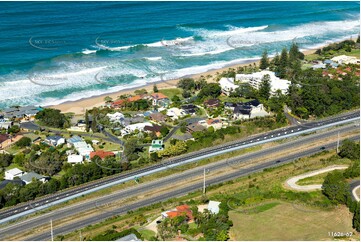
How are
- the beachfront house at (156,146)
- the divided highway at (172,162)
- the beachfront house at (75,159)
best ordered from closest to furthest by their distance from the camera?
the divided highway at (172,162) < the beachfront house at (75,159) < the beachfront house at (156,146)

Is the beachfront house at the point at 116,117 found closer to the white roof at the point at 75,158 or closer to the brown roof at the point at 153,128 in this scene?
the brown roof at the point at 153,128

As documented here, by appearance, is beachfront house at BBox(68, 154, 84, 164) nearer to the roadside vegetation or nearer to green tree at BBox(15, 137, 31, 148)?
green tree at BBox(15, 137, 31, 148)

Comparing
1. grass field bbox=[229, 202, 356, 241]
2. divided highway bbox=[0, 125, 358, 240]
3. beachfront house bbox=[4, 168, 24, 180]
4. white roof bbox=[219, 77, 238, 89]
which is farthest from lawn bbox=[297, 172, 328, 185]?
beachfront house bbox=[4, 168, 24, 180]

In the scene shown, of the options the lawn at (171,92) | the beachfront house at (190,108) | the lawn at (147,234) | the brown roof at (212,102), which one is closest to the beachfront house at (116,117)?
the beachfront house at (190,108)

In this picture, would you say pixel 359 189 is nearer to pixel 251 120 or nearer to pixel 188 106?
pixel 251 120

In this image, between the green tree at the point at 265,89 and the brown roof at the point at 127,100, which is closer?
the green tree at the point at 265,89

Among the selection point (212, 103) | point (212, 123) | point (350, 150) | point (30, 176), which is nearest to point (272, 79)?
point (212, 103)

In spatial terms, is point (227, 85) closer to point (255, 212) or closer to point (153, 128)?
point (153, 128)
